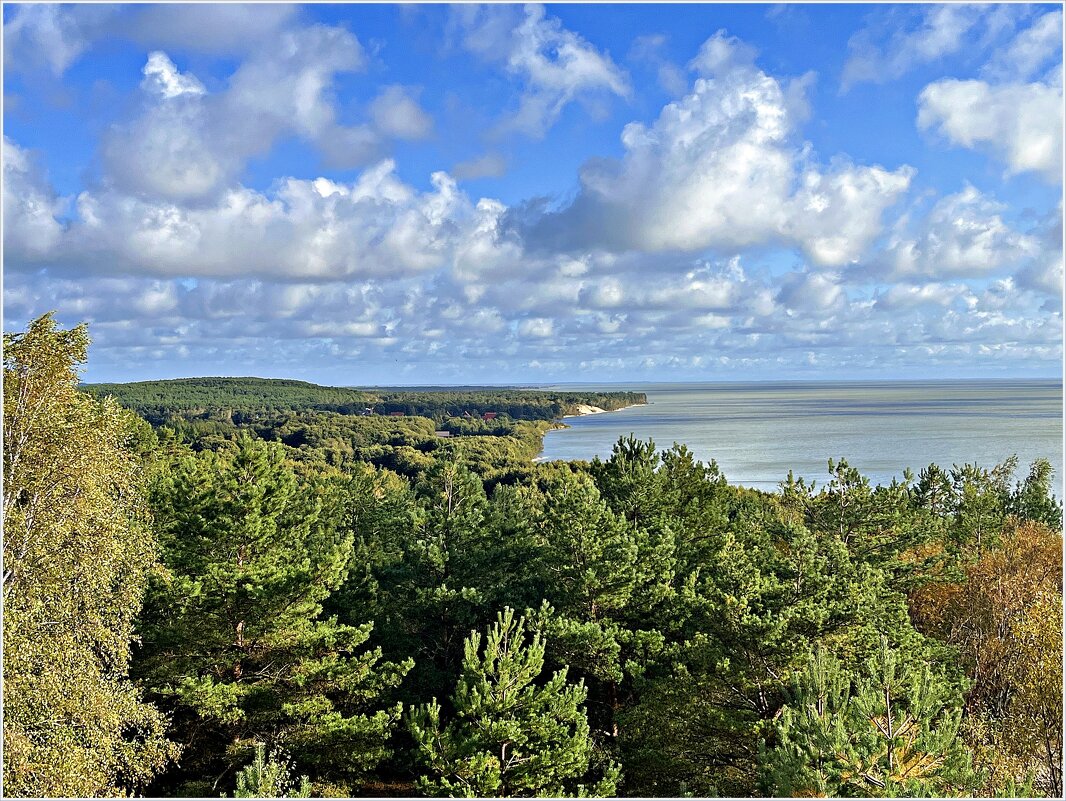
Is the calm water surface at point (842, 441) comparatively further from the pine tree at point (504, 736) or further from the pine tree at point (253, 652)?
the pine tree at point (504, 736)

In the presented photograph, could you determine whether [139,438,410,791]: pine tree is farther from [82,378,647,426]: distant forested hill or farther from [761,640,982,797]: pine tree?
[82,378,647,426]: distant forested hill

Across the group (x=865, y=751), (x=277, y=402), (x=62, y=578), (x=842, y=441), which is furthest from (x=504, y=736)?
(x=277, y=402)

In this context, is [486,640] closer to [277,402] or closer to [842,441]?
[842,441]

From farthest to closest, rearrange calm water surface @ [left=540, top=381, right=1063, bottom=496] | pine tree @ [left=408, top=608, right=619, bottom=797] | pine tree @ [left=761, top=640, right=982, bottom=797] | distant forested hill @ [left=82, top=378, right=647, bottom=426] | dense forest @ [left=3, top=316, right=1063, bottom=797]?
distant forested hill @ [left=82, top=378, right=647, bottom=426] < calm water surface @ [left=540, top=381, right=1063, bottom=496] < pine tree @ [left=408, top=608, right=619, bottom=797] < dense forest @ [left=3, top=316, right=1063, bottom=797] < pine tree @ [left=761, top=640, right=982, bottom=797]

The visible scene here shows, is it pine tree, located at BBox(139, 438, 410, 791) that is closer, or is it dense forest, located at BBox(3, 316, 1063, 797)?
dense forest, located at BBox(3, 316, 1063, 797)

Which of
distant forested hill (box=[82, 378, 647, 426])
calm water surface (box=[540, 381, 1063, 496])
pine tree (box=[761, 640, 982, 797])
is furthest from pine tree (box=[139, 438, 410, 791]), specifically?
distant forested hill (box=[82, 378, 647, 426])

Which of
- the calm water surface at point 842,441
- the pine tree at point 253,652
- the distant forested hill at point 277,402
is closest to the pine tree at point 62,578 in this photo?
the pine tree at point 253,652
